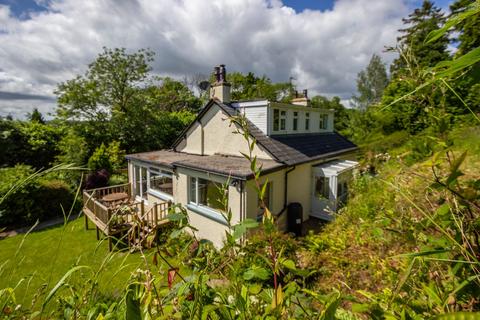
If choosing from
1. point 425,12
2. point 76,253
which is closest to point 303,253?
point 76,253

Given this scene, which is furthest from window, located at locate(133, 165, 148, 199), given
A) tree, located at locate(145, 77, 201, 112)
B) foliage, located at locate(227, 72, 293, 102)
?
foliage, located at locate(227, 72, 293, 102)

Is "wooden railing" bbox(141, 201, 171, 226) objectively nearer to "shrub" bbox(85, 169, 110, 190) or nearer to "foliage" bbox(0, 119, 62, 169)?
"shrub" bbox(85, 169, 110, 190)

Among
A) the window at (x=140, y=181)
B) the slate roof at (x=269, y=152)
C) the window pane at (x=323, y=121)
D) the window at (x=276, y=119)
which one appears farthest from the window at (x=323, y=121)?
the window at (x=140, y=181)

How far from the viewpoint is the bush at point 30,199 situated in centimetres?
991

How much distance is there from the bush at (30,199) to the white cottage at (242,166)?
11.7ft

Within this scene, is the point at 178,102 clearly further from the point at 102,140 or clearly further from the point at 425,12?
the point at 425,12

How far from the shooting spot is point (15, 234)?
9.42 m

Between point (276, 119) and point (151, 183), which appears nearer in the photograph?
point (276, 119)

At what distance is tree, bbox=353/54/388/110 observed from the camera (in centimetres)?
3444

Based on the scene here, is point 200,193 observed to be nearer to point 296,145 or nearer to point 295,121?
point 296,145

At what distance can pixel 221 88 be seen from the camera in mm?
10836

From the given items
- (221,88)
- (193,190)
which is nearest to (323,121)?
(221,88)

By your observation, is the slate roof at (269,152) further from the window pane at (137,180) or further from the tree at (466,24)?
the tree at (466,24)

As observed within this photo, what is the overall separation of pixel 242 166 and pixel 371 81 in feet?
118
